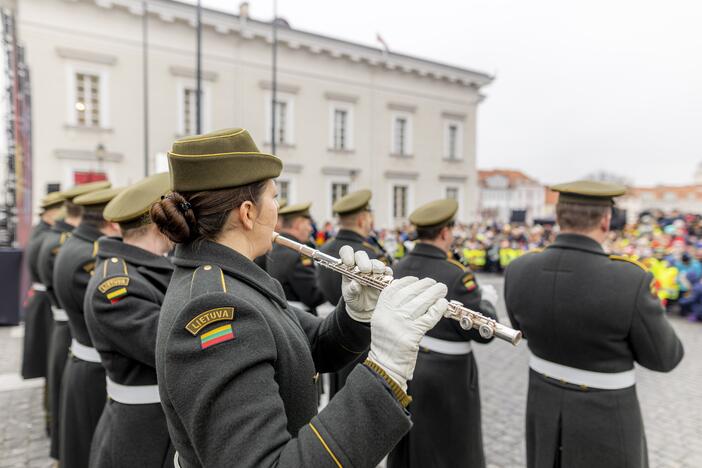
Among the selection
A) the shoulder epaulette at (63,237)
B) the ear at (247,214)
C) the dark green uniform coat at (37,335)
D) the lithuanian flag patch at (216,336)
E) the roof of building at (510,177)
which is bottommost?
the dark green uniform coat at (37,335)

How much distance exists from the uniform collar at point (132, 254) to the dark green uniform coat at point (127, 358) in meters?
0.11

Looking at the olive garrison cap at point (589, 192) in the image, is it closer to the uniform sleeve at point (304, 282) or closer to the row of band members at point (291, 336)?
the row of band members at point (291, 336)

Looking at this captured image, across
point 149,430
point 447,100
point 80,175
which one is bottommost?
point 149,430

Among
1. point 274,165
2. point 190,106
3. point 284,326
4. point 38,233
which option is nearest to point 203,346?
point 284,326

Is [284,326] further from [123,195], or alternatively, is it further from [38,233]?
[38,233]

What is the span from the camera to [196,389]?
129 cm

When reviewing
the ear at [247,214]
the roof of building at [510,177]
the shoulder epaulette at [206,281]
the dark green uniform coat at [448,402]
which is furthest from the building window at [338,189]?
the roof of building at [510,177]

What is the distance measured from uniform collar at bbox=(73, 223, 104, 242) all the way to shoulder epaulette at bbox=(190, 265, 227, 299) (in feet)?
8.64

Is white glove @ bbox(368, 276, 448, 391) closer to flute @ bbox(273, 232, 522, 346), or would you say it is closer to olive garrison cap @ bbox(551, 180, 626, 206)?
flute @ bbox(273, 232, 522, 346)

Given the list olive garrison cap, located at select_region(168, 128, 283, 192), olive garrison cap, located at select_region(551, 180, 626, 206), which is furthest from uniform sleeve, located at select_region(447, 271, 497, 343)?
olive garrison cap, located at select_region(168, 128, 283, 192)

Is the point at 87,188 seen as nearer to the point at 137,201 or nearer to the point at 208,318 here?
the point at 137,201

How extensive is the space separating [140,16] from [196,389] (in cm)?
2283

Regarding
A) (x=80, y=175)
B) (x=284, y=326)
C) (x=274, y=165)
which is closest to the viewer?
(x=284, y=326)

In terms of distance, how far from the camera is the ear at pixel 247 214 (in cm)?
160
